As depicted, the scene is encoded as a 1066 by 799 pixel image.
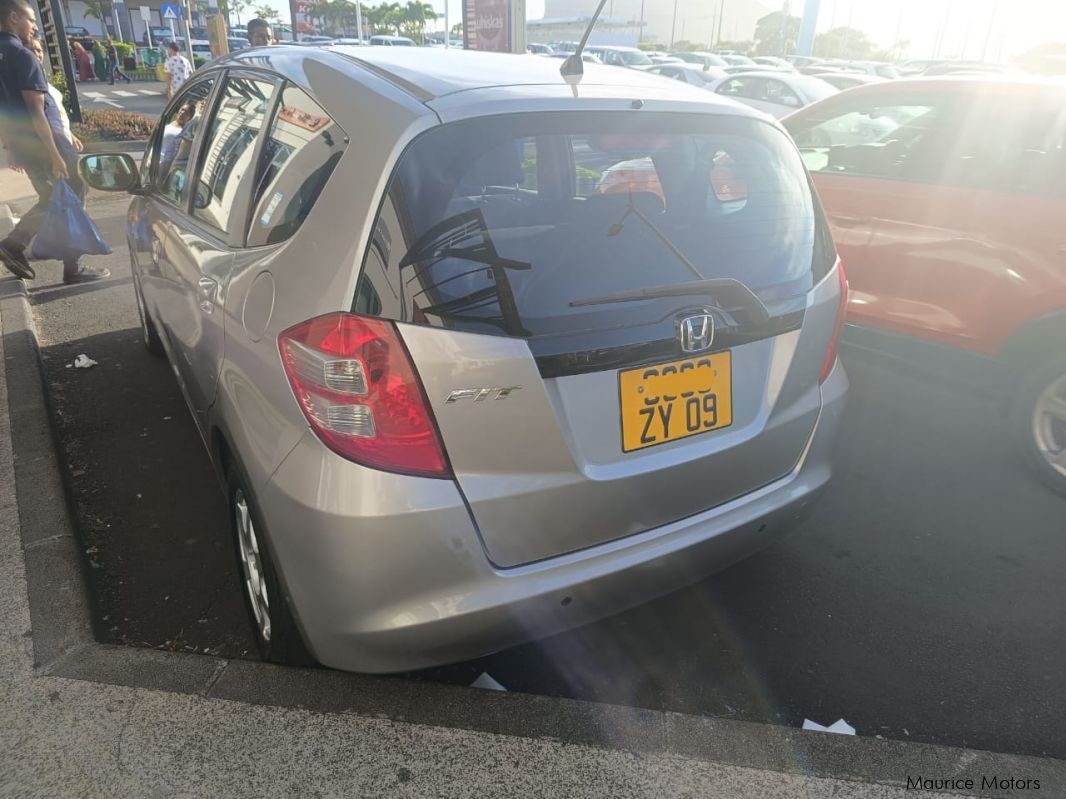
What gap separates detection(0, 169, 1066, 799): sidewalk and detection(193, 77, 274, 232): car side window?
4.50 ft

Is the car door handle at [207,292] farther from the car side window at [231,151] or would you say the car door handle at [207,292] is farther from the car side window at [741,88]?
the car side window at [741,88]

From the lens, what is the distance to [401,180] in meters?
1.71

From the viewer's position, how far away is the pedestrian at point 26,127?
5473 millimetres

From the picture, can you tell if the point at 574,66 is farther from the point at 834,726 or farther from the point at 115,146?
the point at 115,146

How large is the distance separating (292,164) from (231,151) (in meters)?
0.65

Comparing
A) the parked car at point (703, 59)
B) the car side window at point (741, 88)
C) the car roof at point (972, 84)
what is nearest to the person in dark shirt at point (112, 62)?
the parked car at point (703, 59)

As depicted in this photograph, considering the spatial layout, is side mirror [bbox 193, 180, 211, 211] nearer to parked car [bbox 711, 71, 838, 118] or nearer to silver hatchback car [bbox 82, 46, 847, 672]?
silver hatchback car [bbox 82, 46, 847, 672]

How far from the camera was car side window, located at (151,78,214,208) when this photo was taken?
312cm

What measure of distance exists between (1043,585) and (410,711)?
2.36 metres

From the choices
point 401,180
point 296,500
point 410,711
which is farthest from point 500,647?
point 401,180

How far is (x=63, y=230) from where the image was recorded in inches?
220

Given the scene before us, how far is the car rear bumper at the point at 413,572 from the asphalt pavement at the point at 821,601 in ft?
1.71

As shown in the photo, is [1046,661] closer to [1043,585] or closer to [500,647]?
[1043,585]

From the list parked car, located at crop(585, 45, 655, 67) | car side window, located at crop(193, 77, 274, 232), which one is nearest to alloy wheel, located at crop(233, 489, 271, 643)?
car side window, located at crop(193, 77, 274, 232)
